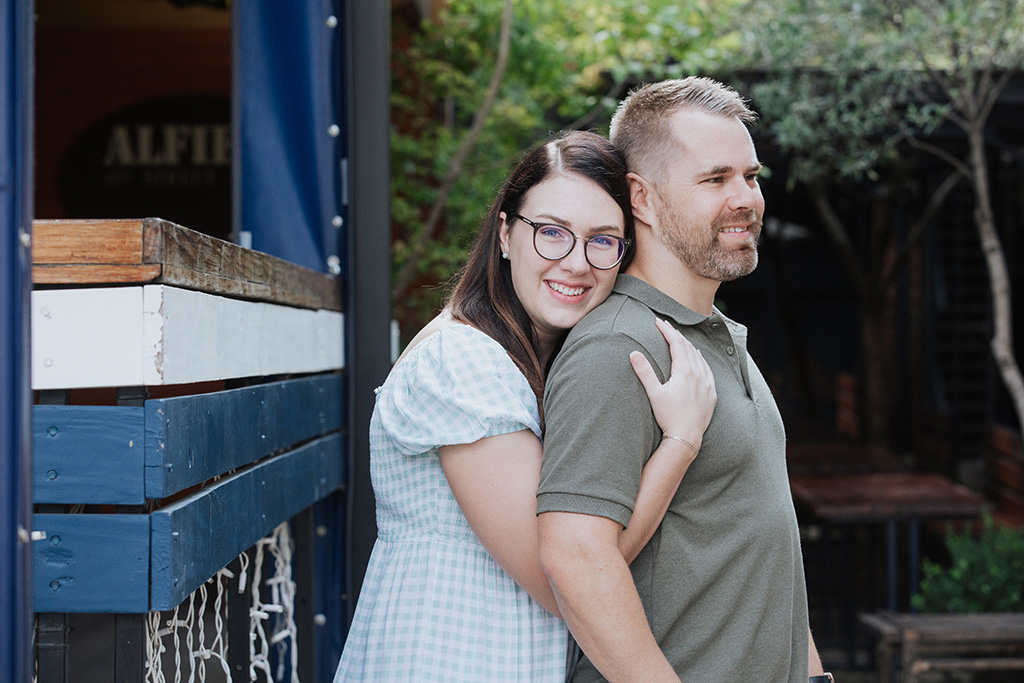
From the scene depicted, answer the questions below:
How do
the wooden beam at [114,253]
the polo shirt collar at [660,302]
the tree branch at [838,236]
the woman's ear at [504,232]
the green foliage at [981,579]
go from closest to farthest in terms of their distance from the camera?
the wooden beam at [114,253], the polo shirt collar at [660,302], the woman's ear at [504,232], the green foliage at [981,579], the tree branch at [838,236]

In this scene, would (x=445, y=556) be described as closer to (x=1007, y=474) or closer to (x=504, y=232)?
(x=504, y=232)

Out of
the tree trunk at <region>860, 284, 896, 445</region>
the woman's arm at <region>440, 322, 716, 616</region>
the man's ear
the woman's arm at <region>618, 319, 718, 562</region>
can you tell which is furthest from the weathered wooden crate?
the tree trunk at <region>860, 284, 896, 445</region>

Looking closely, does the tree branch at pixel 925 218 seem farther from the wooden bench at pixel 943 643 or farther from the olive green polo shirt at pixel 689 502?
the olive green polo shirt at pixel 689 502

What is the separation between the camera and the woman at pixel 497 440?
1.59 meters

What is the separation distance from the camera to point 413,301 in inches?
253

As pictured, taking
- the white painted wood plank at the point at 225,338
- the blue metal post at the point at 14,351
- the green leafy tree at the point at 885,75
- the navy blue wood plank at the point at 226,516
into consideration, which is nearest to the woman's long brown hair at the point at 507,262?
the white painted wood plank at the point at 225,338

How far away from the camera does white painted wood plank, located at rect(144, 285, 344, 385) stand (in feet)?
4.84

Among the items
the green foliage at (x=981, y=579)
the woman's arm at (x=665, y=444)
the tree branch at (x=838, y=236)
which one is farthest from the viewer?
the tree branch at (x=838, y=236)

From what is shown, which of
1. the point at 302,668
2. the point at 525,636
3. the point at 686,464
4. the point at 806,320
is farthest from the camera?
the point at 806,320

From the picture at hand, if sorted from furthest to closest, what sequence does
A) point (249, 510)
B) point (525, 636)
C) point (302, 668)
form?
point (302, 668), point (249, 510), point (525, 636)

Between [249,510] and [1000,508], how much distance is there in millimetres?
7638

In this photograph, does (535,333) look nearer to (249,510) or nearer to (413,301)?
(249,510)

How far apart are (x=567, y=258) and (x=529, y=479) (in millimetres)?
429

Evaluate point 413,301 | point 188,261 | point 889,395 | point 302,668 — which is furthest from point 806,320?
point 188,261
